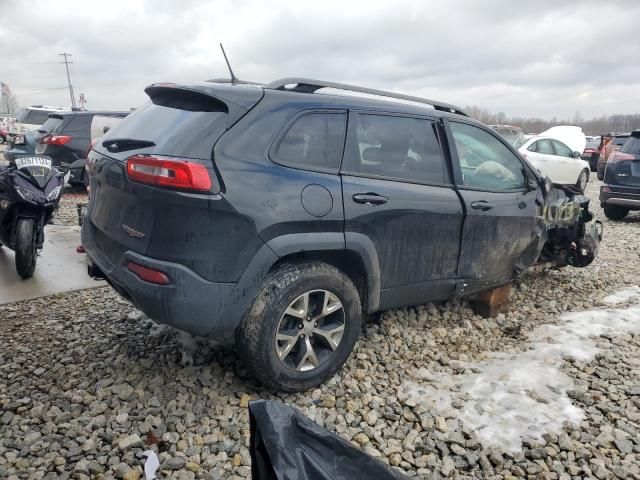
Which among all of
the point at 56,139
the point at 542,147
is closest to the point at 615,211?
the point at 542,147

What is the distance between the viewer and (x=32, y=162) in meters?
4.96

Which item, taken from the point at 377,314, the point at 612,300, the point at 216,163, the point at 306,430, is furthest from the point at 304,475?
the point at 612,300

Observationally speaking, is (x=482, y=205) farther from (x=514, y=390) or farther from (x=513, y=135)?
(x=513, y=135)

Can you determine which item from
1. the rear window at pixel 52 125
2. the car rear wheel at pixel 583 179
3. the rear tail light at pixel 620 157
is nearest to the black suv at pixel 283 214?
the rear tail light at pixel 620 157

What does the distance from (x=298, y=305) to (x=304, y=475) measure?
1462 millimetres

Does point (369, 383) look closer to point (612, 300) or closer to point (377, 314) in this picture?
point (377, 314)

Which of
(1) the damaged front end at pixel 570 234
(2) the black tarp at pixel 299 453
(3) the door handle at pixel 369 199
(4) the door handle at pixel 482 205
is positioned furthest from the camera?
(1) the damaged front end at pixel 570 234

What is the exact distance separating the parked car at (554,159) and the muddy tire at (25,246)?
1187cm

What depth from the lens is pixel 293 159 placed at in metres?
2.85

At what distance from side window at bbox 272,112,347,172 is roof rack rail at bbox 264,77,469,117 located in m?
0.23

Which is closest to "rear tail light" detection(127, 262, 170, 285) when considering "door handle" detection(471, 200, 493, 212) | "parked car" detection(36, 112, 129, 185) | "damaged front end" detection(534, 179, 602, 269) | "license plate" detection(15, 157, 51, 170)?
"door handle" detection(471, 200, 493, 212)

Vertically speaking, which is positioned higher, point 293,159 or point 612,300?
point 293,159

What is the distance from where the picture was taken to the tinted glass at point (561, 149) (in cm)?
1381

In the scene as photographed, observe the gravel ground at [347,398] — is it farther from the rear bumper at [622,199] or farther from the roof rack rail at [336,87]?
→ the rear bumper at [622,199]
